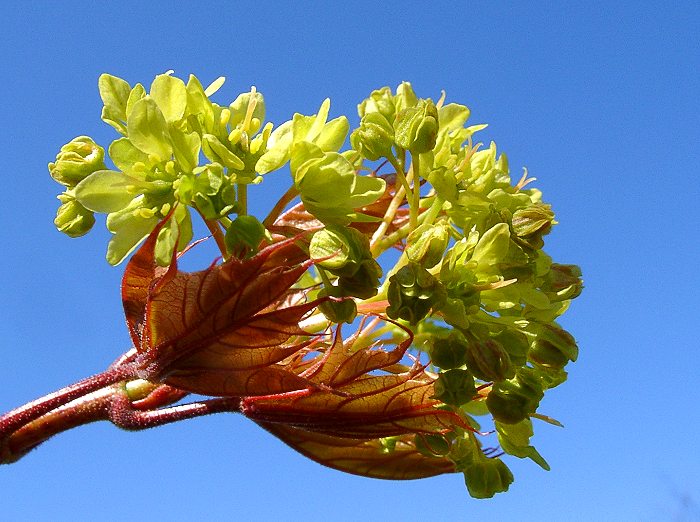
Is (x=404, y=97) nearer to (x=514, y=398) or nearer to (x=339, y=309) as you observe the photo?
(x=339, y=309)

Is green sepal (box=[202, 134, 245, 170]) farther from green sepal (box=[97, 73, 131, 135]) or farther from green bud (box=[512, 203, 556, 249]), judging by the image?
green bud (box=[512, 203, 556, 249])

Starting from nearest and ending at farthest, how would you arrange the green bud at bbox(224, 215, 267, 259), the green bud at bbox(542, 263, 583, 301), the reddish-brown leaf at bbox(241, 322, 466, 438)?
the green bud at bbox(224, 215, 267, 259) < the reddish-brown leaf at bbox(241, 322, 466, 438) < the green bud at bbox(542, 263, 583, 301)

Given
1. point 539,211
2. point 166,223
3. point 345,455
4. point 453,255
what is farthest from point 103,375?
point 539,211

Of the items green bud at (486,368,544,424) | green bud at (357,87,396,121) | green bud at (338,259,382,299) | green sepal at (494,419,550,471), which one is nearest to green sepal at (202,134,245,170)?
green bud at (338,259,382,299)

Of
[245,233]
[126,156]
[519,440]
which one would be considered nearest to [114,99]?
[126,156]

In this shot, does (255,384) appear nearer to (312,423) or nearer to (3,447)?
(312,423)

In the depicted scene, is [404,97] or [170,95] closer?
[170,95]
